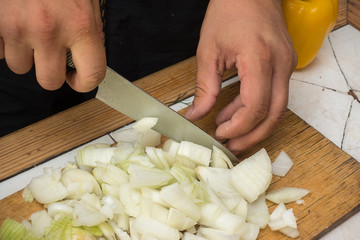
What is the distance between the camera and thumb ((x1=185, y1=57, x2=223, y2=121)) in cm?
109

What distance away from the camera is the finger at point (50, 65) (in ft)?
2.70

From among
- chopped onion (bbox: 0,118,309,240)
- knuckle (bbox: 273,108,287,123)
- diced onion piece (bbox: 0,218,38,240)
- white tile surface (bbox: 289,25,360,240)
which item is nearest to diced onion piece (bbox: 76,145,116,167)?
chopped onion (bbox: 0,118,309,240)

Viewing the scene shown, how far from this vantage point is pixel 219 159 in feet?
3.57

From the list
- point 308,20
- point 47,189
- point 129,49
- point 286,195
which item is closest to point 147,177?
point 47,189

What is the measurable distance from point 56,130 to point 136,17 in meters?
0.44

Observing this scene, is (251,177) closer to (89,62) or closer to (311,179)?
(311,179)

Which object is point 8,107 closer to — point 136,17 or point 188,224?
point 136,17

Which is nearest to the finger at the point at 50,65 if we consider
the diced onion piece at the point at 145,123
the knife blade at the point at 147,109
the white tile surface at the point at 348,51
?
the knife blade at the point at 147,109

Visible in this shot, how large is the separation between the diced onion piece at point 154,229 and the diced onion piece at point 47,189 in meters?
0.20

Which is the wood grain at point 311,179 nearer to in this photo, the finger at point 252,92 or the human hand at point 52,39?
the finger at point 252,92

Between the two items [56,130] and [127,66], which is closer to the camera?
[56,130]

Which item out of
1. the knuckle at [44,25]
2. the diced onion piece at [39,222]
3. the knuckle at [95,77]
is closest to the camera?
the knuckle at [44,25]

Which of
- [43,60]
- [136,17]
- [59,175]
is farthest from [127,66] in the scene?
[43,60]

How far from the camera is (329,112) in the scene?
1.29 m
